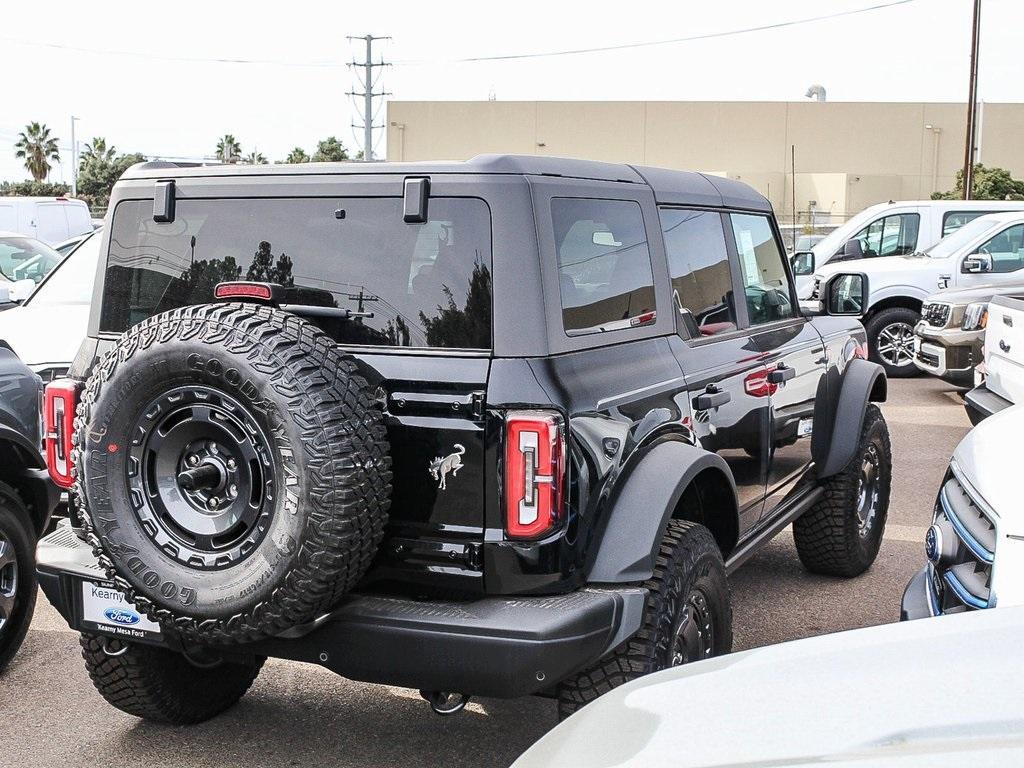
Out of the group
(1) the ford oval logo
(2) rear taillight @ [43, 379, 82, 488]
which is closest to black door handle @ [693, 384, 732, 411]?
(1) the ford oval logo

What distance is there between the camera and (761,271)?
516 cm

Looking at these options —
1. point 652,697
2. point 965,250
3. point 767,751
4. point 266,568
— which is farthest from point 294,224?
point 965,250

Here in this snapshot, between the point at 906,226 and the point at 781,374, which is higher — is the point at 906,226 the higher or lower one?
the higher one

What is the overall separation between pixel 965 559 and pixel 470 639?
151cm

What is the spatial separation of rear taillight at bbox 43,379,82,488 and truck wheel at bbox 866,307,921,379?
37.3 ft

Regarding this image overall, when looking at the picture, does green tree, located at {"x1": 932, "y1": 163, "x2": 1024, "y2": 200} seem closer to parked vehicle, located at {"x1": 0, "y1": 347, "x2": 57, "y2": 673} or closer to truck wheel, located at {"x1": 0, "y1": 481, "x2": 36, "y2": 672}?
parked vehicle, located at {"x1": 0, "y1": 347, "x2": 57, "y2": 673}

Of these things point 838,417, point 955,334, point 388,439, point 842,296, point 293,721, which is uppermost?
point 842,296

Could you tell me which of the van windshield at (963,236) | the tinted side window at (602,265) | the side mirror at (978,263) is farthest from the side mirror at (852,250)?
the tinted side window at (602,265)

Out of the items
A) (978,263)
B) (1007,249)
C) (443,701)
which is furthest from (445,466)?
(1007,249)

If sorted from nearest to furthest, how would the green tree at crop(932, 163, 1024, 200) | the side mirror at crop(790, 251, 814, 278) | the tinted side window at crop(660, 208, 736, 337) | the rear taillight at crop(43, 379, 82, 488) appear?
1. the rear taillight at crop(43, 379, 82, 488)
2. the tinted side window at crop(660, 208, 736, 337)
3. the side mirror at crop(790, 251, 814, 278)
4. the green tree at crop(932, 163, 1024, 200)

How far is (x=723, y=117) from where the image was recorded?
5125 centimetres

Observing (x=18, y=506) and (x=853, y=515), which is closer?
(x=18, y=506)

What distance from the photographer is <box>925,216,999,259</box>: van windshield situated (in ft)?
44.5

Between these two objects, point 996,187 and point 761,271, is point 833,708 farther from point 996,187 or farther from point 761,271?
point 996,187
